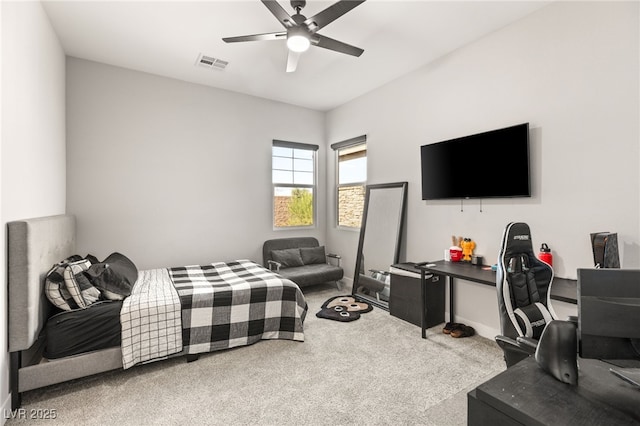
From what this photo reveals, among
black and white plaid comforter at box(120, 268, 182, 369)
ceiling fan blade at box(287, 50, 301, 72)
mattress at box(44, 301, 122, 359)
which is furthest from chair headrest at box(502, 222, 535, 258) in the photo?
mattress at box(44, 301, 122, 359)

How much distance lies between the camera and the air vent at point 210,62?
3.58 meters

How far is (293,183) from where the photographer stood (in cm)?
527

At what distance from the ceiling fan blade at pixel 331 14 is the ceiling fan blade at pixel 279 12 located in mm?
132

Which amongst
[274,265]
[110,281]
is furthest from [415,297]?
[110,281]

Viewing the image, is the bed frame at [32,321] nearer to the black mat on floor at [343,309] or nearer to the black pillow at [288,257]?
the black mat on floor at [343,309]

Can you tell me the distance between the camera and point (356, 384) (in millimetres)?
2342

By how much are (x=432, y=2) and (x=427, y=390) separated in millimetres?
3072

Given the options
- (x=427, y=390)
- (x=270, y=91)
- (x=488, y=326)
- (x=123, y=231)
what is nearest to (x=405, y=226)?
(x=488, y=326)

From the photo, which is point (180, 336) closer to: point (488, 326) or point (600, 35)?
point (488, 326)

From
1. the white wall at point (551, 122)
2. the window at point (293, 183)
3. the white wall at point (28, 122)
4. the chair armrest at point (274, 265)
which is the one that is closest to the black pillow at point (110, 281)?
the white wall at point (28, 122)

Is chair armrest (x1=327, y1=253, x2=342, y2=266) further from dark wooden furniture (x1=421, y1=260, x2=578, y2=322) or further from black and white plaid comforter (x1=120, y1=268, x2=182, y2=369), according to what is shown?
black and white plaid comforter (x1=120, y1=268, x2=182, y2=369)

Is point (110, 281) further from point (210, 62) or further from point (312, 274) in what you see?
point (210, 62)

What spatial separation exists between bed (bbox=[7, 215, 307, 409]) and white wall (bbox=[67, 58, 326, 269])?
1.89 ft

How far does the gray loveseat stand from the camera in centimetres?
449
